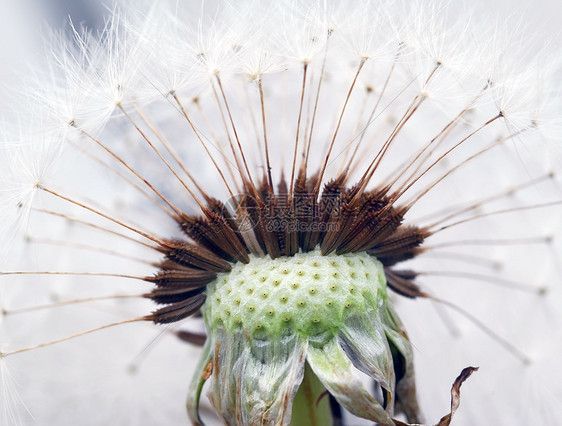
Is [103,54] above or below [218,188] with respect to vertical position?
above

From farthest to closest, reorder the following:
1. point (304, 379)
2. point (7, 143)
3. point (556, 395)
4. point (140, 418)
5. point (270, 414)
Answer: point (140, 418) < point (556, 395) < point (7, 143) < point (304, 379) < point (270, 414)

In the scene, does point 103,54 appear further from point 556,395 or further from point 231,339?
point 556,395

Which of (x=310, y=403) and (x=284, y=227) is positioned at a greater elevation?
(x=284, y=227)

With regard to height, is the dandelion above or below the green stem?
above

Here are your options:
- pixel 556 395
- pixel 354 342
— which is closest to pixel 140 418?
pixel 354 342

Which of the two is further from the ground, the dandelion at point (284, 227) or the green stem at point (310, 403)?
the dandelion at point (284, 227)
